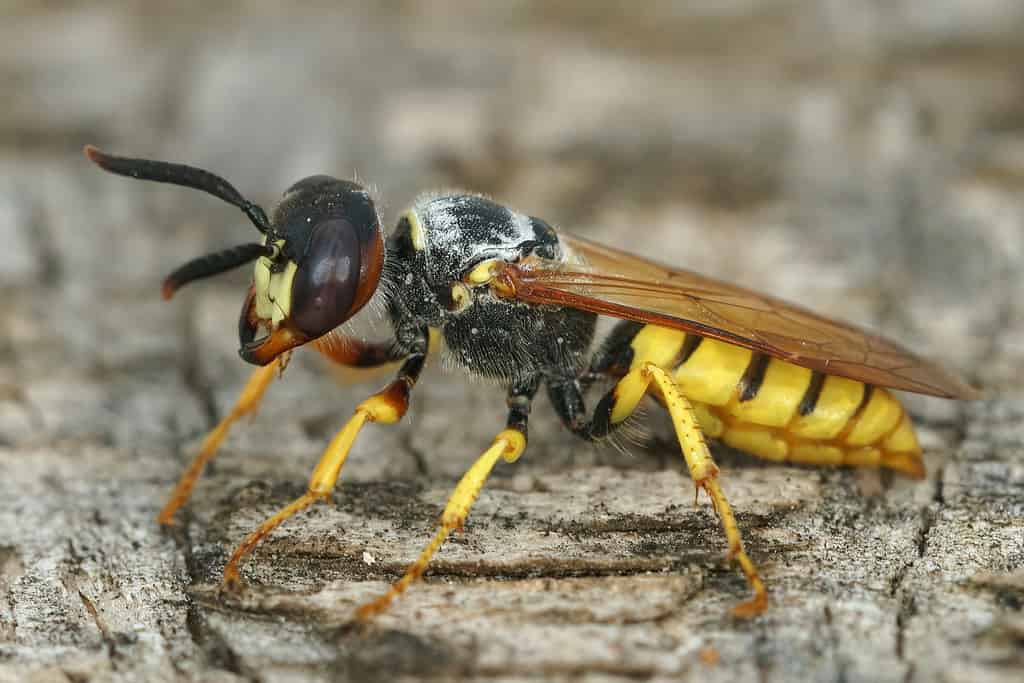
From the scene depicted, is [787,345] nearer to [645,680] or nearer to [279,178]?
[645,680]

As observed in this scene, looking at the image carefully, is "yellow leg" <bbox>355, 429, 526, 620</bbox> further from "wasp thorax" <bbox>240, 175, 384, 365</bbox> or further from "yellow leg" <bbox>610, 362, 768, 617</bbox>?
"wasp thorax" <bbox>240, 175, 384, 365</bbox>

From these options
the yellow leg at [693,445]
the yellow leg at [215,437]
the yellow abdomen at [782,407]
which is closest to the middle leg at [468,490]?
the yellow leg at [693,445]

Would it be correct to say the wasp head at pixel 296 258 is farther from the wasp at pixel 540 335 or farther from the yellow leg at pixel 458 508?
the yellow leg at pixel 458 508

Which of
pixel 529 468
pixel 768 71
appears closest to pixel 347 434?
pixel 529 468

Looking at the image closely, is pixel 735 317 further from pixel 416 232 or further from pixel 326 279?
pixel 326 279

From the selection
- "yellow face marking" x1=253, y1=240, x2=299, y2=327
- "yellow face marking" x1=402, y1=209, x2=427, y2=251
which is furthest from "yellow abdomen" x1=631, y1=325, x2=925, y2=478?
"yellow face marking" x1=253, y1=240, x2=299, y2=327

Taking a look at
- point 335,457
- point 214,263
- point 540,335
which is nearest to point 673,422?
point 540,335

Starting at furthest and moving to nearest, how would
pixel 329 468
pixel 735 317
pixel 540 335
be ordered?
pixel 540 335, pixel 735 317, pixel 329 468
